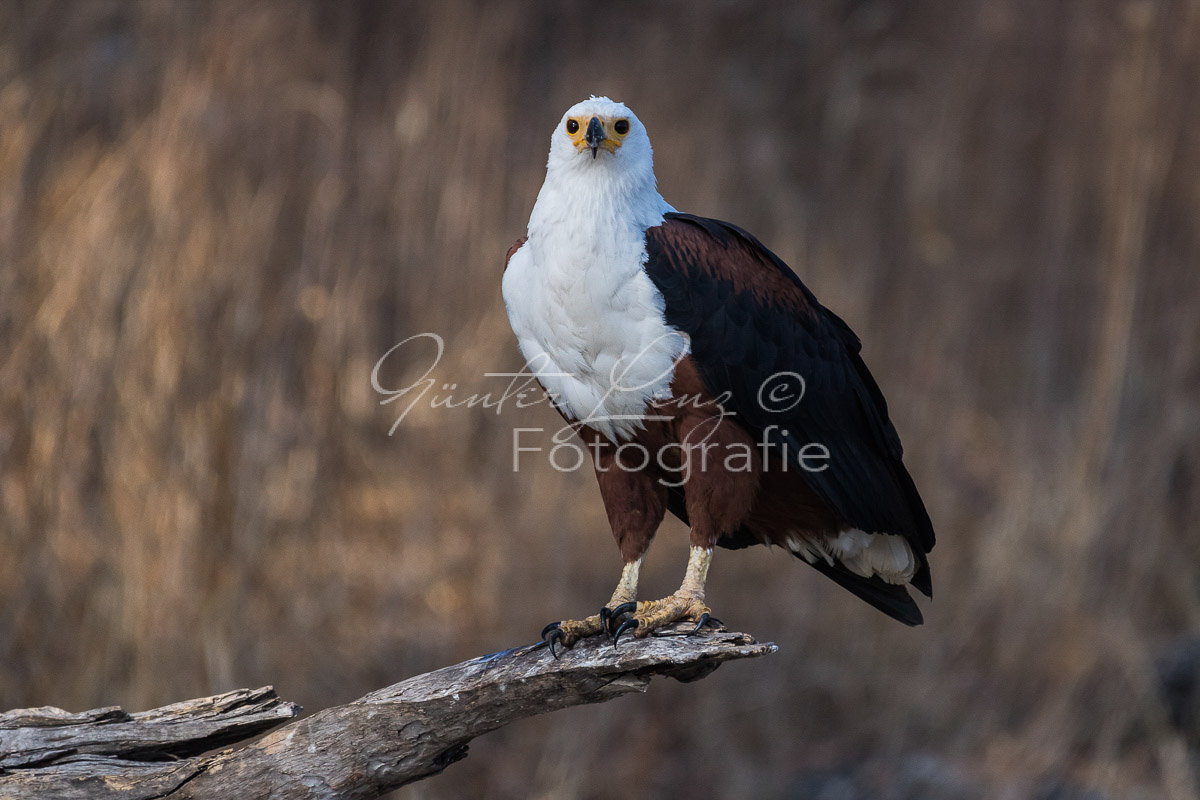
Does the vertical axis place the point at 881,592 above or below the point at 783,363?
below

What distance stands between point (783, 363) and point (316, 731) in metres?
1.56

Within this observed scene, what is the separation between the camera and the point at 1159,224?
6.37 m

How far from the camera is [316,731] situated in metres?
2.93

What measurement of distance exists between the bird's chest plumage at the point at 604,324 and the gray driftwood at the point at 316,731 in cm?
65

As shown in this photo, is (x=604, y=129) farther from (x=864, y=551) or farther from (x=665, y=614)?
(x=864, y=551)

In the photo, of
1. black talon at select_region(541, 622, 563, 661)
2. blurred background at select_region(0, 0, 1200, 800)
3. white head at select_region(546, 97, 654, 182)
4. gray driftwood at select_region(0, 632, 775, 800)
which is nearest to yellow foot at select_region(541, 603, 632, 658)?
black talon at select_region(541, 622, 563, 661)

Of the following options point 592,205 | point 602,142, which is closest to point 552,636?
point 592,205

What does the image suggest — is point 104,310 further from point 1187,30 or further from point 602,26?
point 1187,30

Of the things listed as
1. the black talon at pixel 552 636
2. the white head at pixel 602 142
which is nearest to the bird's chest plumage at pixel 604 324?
the white head at pixel 602 142

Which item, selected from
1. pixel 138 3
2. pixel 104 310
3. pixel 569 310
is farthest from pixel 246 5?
pixel 569 310

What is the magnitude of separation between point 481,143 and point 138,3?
5.43 ft

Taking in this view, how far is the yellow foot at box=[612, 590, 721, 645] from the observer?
3078 mm

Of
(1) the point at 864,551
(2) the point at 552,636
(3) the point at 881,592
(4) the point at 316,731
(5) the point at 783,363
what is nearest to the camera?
(4) the point at 316,731

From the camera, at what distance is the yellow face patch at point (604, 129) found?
3.19 metres
